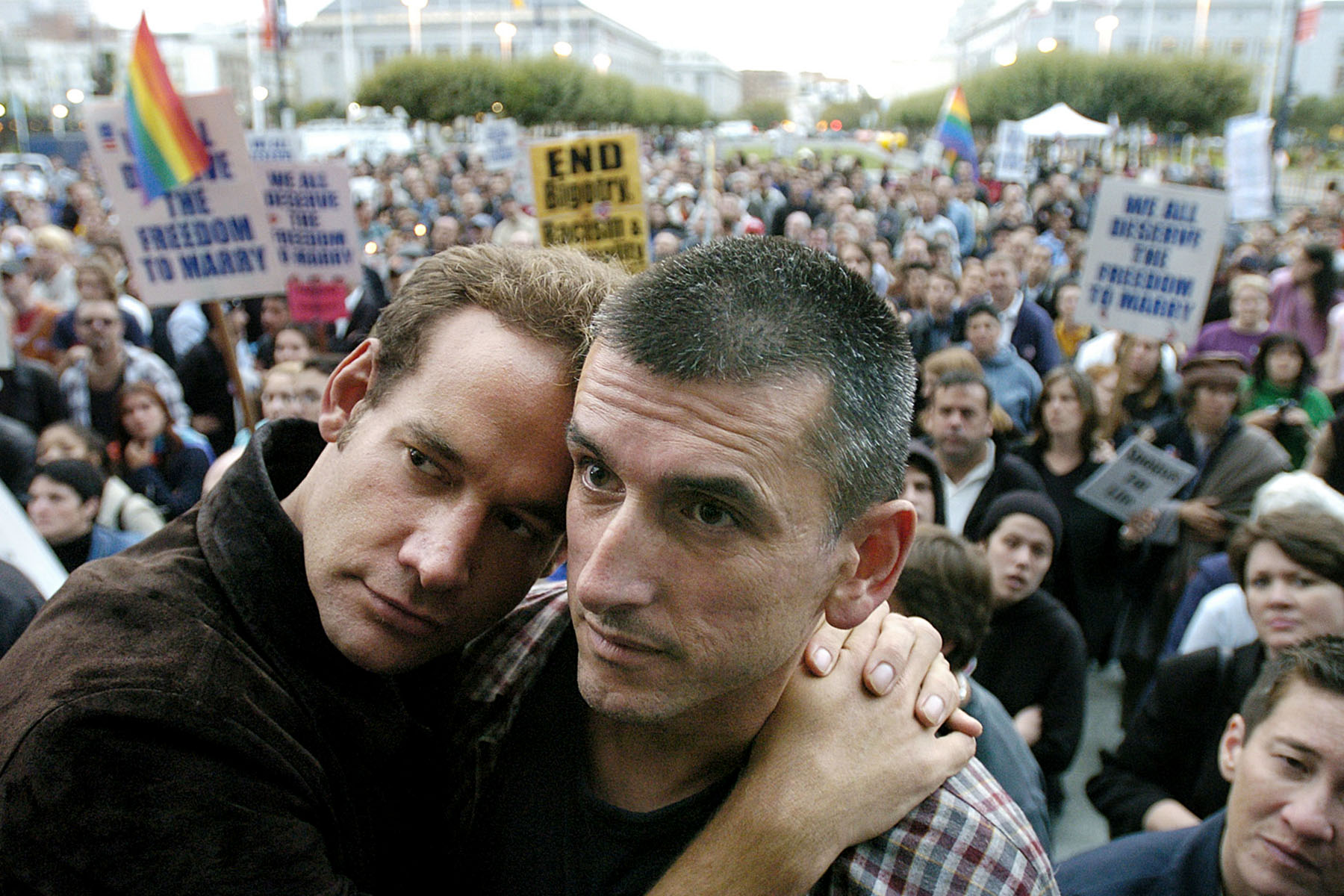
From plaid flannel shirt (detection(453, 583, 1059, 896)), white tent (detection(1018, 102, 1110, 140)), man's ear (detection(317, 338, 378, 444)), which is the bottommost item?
plaid flannel shirt (detection(453, 583, 1059, 896))

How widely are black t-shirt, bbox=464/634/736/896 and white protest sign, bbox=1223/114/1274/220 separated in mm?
10845

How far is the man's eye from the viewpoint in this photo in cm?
138

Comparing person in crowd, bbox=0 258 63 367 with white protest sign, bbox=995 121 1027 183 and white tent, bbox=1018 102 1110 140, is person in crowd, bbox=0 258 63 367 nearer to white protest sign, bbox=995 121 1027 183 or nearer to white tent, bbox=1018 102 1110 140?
white protest sign, bbox=995 121 1027 183

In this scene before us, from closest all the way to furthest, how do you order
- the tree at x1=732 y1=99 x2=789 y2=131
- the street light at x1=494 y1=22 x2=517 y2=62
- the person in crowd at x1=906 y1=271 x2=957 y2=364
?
1. the person in crowd at x1=906 y1=271 x2=957 y2=364
2. the street light at x1=494 y1=22 x2=517 y2=62
3. the tree at x1=732 y1=99 x2=789 y2=131

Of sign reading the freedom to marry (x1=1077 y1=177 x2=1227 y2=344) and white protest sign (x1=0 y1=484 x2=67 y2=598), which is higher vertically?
sign reading the freedom to marry (x1=1077 y1=177 x2=1227 y2=344)

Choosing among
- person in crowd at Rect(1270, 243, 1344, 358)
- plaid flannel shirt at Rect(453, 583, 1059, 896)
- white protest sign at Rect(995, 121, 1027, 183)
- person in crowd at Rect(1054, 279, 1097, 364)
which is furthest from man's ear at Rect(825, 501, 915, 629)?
white protest sign at Rect(995, 121, 1027, 183)

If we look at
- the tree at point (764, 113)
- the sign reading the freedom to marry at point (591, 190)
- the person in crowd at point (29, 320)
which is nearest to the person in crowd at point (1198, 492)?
the sign reading the freedom to marry at point (591, 190)

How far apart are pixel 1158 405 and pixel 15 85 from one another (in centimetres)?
6414

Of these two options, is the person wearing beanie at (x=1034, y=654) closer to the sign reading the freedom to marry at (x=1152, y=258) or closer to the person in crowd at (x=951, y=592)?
the person in crowd at (x=951, y=592)

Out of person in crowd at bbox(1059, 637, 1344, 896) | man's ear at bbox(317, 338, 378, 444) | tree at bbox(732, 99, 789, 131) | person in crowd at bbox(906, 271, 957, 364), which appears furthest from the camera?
tree at bbox(732, 99, 789, 131)

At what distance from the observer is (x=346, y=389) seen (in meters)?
1.87

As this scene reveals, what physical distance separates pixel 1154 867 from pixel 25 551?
11.3 feet

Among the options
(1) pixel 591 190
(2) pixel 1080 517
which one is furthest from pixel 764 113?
(2) pixel 1080 517

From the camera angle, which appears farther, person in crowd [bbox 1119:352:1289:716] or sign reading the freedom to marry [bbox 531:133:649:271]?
sign reading the freedom to marry [bbox 531:133:649:271]
